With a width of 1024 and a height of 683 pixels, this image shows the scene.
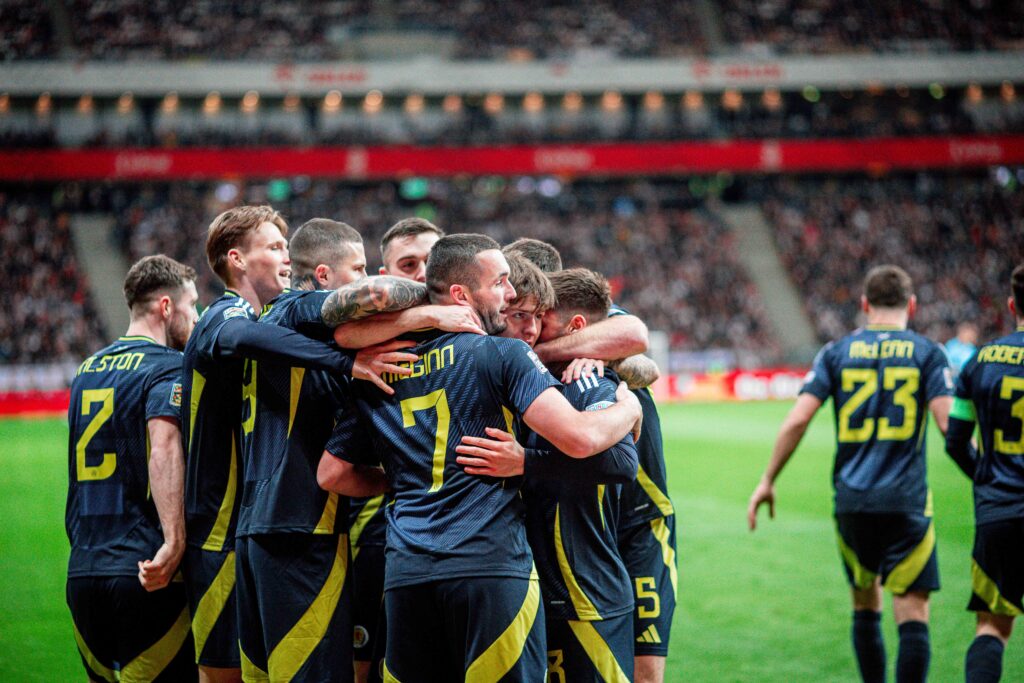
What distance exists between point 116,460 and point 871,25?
155 feet

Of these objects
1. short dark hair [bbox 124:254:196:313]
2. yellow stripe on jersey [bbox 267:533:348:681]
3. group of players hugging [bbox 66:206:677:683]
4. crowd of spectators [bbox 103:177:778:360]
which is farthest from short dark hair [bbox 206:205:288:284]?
crowd of spectators [bbox 103:177:778:360]

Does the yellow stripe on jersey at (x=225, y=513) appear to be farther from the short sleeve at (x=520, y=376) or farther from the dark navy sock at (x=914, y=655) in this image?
the dark navy sock at (x=914, y=655)

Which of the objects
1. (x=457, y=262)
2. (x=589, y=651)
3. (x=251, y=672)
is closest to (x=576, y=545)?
(x=589, y=651)

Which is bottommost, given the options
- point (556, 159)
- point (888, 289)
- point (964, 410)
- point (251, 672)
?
point (251, 672)

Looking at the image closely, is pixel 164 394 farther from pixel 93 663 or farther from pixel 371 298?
pixel 371 298

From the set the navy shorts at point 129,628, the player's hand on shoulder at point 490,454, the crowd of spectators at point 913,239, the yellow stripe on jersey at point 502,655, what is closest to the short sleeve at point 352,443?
the player's hand on shoulder at point 490,454

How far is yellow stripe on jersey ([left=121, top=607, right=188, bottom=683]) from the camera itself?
14.8 ft

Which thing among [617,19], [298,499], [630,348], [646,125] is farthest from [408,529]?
[617,19]

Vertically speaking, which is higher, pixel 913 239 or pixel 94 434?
pixel 913 239

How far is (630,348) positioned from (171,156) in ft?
132

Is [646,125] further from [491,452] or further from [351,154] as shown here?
[491,452]

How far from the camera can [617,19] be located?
46.5 m

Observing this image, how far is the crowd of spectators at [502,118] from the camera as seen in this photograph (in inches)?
1625

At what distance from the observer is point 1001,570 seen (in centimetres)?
509
